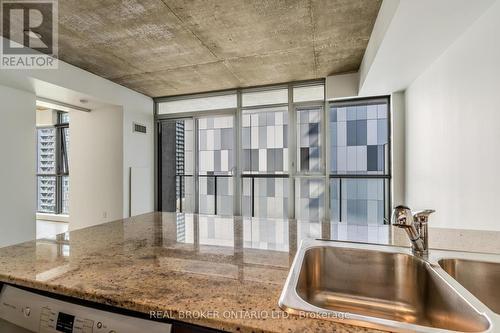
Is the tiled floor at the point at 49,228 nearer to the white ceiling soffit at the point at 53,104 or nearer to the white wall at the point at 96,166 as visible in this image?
the white wall at the point at 96,166

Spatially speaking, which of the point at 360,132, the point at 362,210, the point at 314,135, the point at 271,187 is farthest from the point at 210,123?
the point at 362,210

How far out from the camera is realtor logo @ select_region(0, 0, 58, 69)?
2.36 meters

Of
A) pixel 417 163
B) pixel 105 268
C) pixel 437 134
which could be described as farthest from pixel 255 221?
pixel 417 163

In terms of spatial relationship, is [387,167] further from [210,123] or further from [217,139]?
[210,123]

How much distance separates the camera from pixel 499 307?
1.01m

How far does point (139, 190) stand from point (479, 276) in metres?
4.84

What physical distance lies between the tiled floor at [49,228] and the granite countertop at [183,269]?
501 centimetres

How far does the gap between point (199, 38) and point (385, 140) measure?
317 centimetres

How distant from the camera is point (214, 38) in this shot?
287 cm

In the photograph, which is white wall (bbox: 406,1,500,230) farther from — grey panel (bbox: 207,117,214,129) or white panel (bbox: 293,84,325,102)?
grey panel (bbox: 207,117,214,129)

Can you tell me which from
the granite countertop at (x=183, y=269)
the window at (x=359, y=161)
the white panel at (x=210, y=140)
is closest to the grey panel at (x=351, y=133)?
the window at (x=359, y=161)

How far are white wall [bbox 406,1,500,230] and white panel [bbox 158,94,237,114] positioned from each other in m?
2.98

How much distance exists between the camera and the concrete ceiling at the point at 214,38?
7.64 ft

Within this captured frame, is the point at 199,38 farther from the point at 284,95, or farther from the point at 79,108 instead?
the point at 79,108
